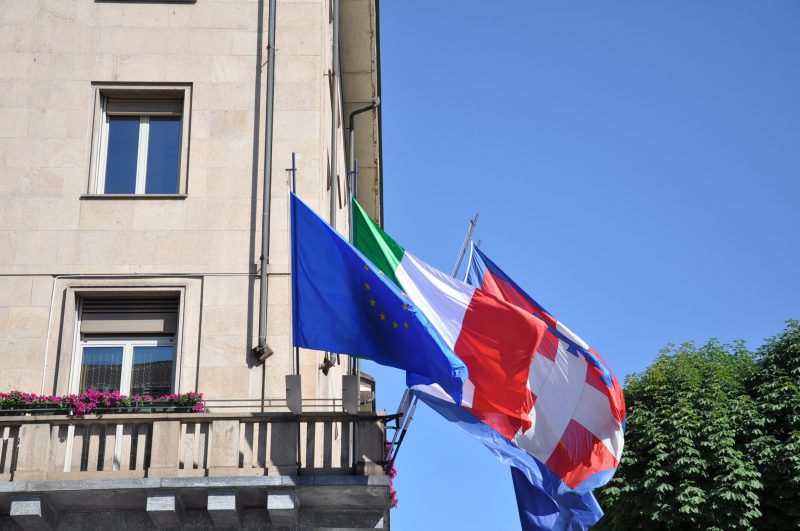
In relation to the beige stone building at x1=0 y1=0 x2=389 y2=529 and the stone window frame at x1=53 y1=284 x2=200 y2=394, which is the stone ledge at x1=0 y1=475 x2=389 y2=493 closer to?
the beige stone building at x1=0 y1=0 x2=389 y2=529

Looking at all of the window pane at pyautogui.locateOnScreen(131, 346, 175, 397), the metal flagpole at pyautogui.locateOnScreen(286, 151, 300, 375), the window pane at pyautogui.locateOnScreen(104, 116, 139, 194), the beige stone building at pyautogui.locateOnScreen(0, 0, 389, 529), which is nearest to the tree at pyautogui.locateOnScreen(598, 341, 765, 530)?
the beige stone building at pyautogui.locateOnScreen(0, 0, 389, 529)

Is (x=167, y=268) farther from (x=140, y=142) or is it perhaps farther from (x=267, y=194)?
(x=140, y=142)

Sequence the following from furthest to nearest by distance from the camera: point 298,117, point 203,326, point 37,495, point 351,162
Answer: point 351,162 → point 298,117 → point 203,326 → point 37,495

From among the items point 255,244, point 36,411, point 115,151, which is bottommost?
point 36,411

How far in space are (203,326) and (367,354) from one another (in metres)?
3.74

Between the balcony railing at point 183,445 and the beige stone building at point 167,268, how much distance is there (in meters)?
0.03

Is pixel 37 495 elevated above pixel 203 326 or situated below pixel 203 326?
below

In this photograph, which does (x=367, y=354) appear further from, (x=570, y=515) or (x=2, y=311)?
(x=2, y=311)

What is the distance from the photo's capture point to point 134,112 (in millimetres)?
22688

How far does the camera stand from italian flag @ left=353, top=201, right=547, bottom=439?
1936cm

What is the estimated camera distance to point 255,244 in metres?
21.3

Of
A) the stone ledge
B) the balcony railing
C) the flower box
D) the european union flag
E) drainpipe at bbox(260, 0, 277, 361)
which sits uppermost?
drainpipe at bbox(260, 0, 277, 361)

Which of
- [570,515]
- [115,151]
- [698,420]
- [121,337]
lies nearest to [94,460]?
[121,337]

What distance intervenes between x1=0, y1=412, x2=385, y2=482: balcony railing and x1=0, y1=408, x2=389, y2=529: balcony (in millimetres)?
16
